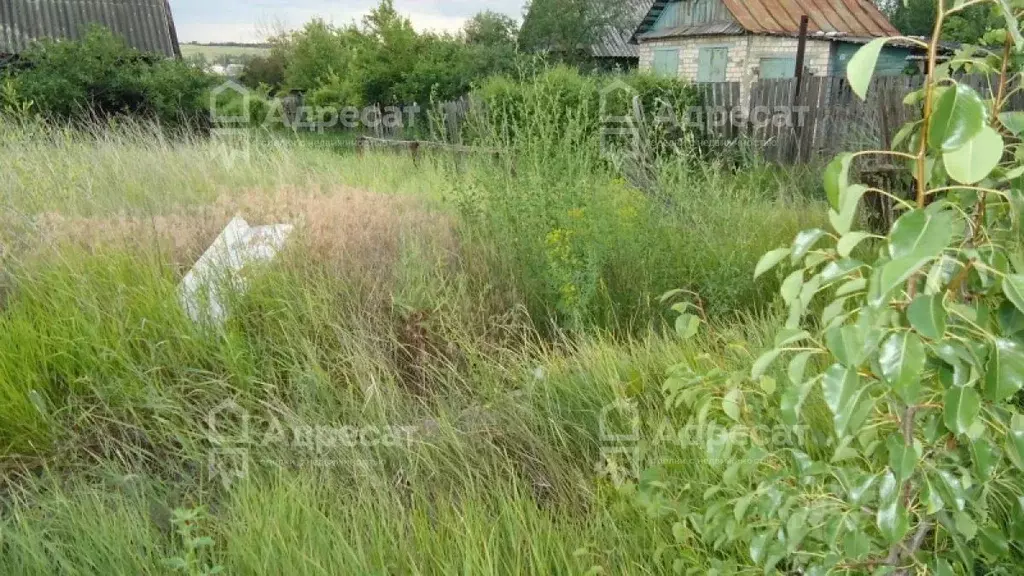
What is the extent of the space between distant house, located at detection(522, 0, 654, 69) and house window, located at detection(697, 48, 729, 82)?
5024 millimetres

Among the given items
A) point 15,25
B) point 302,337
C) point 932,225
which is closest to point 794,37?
point 15,25

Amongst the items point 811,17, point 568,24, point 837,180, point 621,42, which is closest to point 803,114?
A: point 837,180

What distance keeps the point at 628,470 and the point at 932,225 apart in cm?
135

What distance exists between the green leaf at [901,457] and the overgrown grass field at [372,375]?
62 cm

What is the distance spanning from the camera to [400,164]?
25.3 feet

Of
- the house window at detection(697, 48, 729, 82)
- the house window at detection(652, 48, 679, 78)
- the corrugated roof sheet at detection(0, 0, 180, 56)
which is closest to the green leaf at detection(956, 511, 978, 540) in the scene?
the corrugated roof sheet at detection(0, 0, 180, 56)

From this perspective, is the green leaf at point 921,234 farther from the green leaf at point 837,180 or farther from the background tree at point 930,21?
the background tree at point 930,21

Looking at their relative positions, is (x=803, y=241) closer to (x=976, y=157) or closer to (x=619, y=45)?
(x=976, y=157)

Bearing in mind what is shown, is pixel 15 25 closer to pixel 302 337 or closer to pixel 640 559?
pixel 302 337

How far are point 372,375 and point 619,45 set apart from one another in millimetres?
26076

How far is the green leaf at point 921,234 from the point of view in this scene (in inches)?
31.2

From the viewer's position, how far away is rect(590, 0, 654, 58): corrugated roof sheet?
25.6 m

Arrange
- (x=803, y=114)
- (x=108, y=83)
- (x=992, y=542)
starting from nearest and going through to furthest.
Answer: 1. (x=992, y=542)
2. (x=803, y=114)
3. (x=108, y=83)

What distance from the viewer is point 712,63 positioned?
20.5 m
